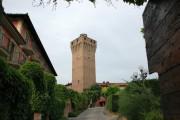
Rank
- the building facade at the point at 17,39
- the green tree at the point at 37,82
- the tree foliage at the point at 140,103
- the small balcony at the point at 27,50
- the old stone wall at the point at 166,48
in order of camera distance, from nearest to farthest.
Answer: the old stone wall at the point at 166,48 → the tree foliage at the point at 140,103 → the green tree at the point at 37,82 → the building facade at the point at 17,39 → the small balcony at the point at 27,50

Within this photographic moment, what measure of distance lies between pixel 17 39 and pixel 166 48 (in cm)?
2129

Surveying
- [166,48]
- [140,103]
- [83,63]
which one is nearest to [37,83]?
[140,103]

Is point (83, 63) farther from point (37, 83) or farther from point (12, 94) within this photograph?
point (12, 94)

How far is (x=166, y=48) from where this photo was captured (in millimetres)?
2070

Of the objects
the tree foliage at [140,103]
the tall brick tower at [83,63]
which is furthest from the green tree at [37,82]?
the tall brick tower at [83,63]

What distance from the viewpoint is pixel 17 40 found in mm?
22125

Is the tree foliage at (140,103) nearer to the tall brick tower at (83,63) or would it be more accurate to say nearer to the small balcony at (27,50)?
the small balcony at (27,50)

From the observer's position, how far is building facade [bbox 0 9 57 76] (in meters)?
18.5

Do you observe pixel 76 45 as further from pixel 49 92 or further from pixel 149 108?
pixel 149 108

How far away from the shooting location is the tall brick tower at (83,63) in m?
69.3

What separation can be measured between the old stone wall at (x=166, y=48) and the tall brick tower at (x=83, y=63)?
65641mm

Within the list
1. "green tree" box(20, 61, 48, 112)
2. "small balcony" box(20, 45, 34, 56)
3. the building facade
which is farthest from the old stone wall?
"small balcony" box(20, 45, 34, 56)

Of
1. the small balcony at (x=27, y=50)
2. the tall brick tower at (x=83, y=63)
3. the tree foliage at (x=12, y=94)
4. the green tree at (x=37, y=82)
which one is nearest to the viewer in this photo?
the tree foliage at (x=12, y=94)

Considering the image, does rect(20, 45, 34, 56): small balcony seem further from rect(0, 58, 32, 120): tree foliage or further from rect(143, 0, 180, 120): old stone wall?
rect(143, 0, 180, 120): old stone wall
